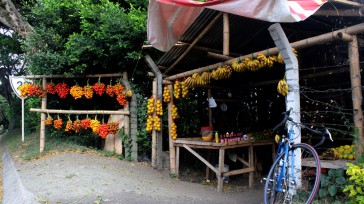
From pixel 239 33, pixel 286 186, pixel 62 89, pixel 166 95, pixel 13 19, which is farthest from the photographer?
pixel 13 19

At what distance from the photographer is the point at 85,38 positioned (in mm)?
8047

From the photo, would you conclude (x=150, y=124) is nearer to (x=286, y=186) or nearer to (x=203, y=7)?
(x=203, y=7)

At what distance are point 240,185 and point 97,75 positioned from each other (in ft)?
16.0

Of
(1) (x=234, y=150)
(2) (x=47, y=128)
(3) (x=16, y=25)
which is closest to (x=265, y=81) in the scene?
(1) (x=234, y=150)

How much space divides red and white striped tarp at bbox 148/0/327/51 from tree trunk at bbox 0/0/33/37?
22.3 ft

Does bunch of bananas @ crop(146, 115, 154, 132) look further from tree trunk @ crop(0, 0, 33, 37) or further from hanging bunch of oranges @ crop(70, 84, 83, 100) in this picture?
tree trunk @ crop(0, 0, 33, 37)

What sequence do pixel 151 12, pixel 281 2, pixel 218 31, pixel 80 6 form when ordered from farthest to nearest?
pixel 80 6 → pixel 218 31 → pixel 151 12 → pixel 281 2

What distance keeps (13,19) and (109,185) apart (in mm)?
8037

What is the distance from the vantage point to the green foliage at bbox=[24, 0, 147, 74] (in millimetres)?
7637

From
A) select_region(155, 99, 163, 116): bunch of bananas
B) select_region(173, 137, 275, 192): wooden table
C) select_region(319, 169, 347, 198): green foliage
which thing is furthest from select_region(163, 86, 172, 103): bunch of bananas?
select_region(319, 169, 347, 198): green foliage

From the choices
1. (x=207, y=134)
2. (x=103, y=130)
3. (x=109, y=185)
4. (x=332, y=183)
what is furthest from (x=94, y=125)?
(x=332, y=183)

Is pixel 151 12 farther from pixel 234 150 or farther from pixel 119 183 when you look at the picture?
pixel 234 150

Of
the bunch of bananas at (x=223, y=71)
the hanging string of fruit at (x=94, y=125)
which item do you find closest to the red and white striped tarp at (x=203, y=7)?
the bunch of bananas at (x=223, y=71)

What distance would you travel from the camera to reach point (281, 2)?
3.62m
